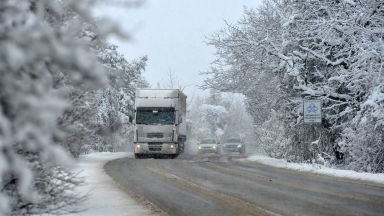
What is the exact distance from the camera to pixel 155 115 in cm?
3350

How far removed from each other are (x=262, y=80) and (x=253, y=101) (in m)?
2.35

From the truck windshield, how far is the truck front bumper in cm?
136

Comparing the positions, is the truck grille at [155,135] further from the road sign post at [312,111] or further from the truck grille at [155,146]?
the road sign post at [312,111]

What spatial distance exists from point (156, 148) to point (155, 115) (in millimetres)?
2015

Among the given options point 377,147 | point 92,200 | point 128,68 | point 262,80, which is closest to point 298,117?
point 262,80

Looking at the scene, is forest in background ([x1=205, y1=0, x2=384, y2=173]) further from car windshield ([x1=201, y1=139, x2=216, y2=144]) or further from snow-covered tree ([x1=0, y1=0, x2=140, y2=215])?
snow-covered tree ([x1=0, y1=0, x2=140, y2=215])

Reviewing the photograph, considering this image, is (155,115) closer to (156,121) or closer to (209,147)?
(156,121)

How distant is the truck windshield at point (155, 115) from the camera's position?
33438 millimetres


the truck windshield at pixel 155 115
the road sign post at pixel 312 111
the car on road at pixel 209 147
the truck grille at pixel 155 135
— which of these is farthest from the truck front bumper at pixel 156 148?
the car on road at pixel 209 147

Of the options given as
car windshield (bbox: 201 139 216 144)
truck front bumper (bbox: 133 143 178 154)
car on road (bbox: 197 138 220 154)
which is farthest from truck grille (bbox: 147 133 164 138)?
car windshield (bbox: 201 139 216 144)

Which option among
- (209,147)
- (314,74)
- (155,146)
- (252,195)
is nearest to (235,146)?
(209,147)

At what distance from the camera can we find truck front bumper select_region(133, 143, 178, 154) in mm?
33625

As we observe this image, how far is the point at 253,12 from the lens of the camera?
3300 cm

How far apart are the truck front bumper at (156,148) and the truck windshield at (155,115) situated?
4.47 ft
